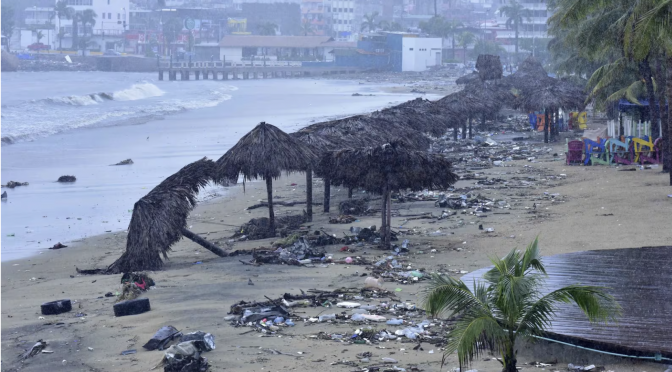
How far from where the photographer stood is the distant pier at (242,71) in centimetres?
10006

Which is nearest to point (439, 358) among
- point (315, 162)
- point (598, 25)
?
point (315, 162)

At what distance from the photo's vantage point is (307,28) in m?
138

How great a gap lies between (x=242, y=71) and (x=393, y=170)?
91290mm

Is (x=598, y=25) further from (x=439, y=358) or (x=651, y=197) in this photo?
(x=439, y=358)

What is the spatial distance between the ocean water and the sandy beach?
2043 millimetres

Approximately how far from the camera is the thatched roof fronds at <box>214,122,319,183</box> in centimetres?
1364

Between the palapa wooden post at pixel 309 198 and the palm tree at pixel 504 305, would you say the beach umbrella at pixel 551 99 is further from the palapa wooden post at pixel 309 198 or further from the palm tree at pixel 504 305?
the palm tree at pixel 504 305

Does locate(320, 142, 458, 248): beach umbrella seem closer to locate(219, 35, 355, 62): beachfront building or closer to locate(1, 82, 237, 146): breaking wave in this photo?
locate(1, 82, 237, 146): breaking wave

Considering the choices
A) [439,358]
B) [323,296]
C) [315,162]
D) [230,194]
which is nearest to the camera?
[439,358]

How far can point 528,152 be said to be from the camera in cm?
2439

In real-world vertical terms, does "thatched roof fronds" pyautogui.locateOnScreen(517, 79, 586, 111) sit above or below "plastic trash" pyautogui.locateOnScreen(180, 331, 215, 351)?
above

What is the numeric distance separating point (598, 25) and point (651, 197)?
502cm

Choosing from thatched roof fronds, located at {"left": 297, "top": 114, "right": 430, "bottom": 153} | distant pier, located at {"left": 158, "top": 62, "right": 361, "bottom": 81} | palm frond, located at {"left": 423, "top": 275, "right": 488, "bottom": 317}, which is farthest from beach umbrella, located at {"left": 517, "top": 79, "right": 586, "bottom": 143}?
distant pier, located at {"left": 158, "top": 62, "right": 361, "bottom": 81}

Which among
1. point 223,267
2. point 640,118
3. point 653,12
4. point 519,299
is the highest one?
point 653,12
